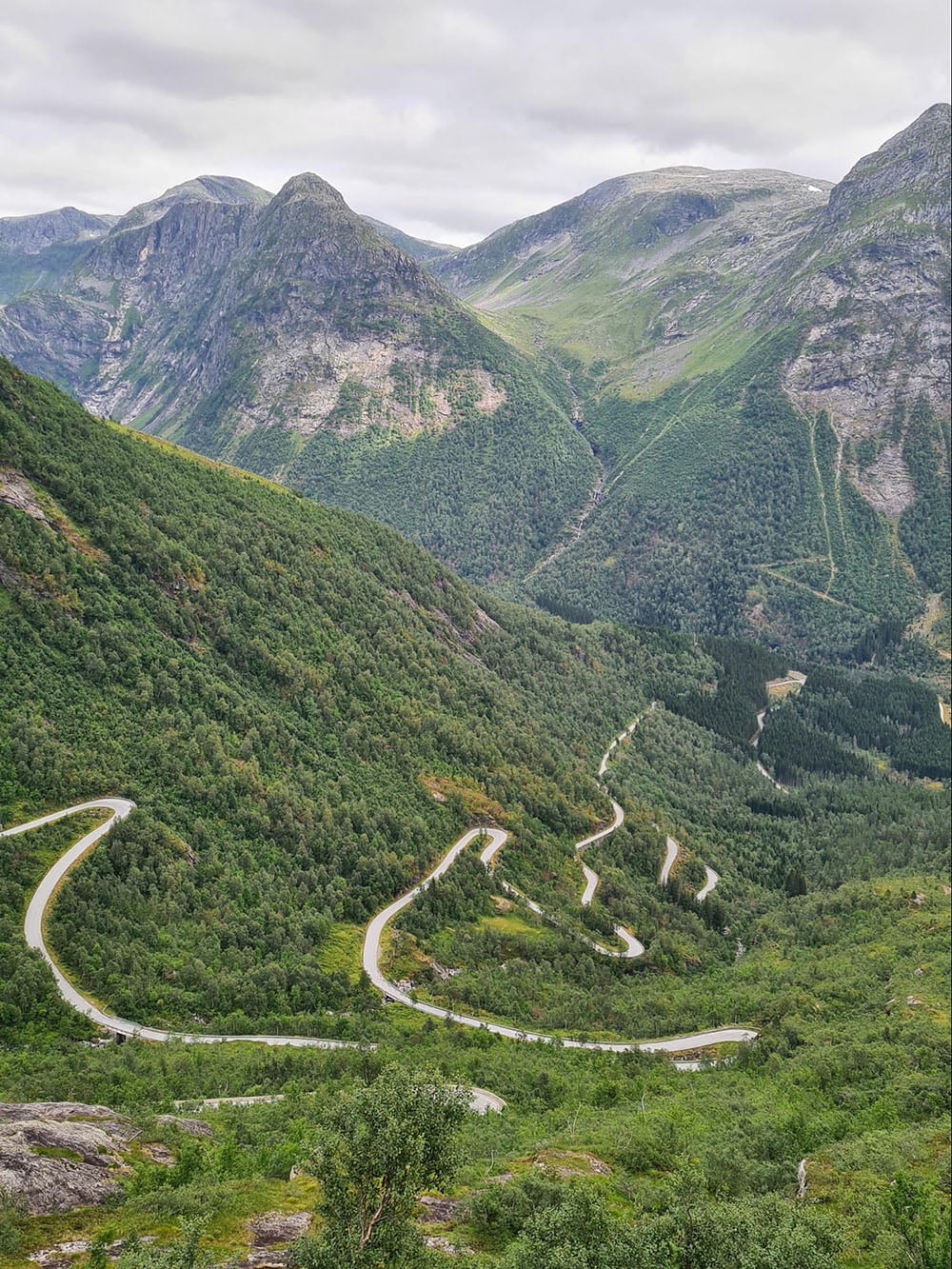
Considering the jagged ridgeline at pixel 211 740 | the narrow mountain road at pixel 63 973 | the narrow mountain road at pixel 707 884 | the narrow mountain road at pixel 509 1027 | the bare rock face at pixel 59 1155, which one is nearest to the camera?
the bare rock face at pixel 59 1155

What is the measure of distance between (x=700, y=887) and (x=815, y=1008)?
2331 inches

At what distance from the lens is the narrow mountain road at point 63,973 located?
83.2m

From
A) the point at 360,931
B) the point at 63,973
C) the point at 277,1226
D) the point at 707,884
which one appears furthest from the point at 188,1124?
the point at 707,884

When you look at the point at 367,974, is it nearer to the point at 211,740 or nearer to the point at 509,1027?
the point at 509,1027

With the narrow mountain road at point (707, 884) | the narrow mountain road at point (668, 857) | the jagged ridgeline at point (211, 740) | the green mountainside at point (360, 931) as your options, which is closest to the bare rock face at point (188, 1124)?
the green mountainside at point (360, 931)

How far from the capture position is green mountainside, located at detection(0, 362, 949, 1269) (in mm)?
50125

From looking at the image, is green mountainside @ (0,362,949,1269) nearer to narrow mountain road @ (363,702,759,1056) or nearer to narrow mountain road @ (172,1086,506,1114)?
narrow mountain road @ (172,1086,506,1114)

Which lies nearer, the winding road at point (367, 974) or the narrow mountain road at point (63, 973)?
the narrow mountain road at point (63, 973)

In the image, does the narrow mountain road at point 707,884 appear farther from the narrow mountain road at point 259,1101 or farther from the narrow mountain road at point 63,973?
the narrow mountain road at point 63,973

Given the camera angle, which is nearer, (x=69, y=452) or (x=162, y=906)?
(x=162, y=906)

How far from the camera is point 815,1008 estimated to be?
105 meters

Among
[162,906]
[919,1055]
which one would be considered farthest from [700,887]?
[162,906]

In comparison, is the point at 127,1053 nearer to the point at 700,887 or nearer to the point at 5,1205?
the point at 5,1205

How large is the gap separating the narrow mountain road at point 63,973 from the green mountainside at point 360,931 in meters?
1.59
